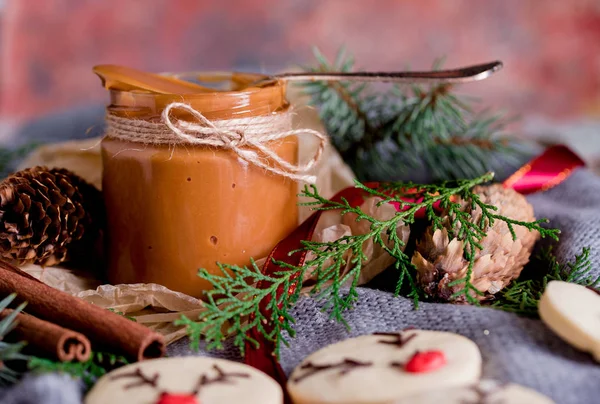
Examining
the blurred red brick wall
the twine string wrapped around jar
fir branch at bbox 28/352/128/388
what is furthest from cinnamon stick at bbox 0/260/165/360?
the blurred red brick wall

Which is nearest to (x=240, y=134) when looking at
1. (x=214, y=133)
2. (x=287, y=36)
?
(x=214, y=133)

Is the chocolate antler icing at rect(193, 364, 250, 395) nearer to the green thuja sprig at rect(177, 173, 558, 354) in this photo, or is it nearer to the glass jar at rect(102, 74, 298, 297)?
the green thuja sprig at rect(177, 173, 558, 354)

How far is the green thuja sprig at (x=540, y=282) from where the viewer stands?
0.78m

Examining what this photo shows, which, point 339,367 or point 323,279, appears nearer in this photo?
point 339,367

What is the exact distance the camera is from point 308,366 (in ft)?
2.14

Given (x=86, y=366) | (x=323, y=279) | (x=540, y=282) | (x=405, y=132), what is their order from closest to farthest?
(x=86, y=366) < (x=323, y=279) < (x=540, y=282) < (x=405, y=132)

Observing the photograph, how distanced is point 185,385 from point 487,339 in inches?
13.0

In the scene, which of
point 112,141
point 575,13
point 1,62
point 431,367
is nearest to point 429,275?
point 431,367

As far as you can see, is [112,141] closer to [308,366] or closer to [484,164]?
[308,366]

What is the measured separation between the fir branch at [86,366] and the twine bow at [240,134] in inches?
11.1

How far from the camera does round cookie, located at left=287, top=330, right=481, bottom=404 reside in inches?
23.3

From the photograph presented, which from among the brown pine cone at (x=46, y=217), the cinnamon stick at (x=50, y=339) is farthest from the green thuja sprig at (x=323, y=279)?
the brown pine cone at (x=46, y=217)

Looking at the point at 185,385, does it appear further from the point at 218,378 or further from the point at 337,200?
the point at 337,200

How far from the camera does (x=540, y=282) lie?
0.90 metres
